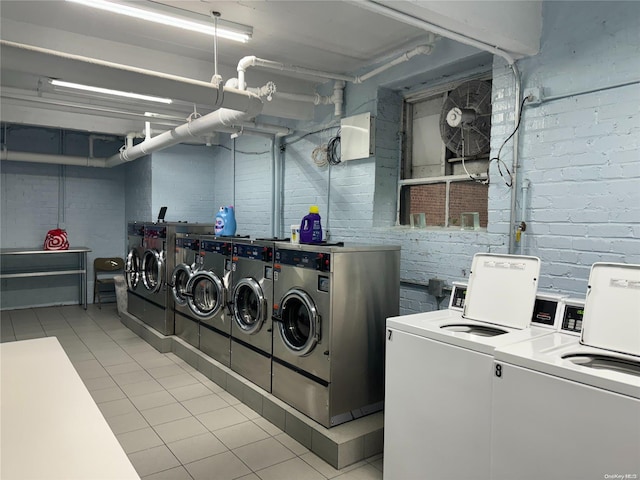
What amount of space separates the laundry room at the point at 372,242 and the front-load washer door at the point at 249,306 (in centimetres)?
2

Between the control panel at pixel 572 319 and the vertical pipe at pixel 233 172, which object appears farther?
the vertical pipe at pixel 233 172

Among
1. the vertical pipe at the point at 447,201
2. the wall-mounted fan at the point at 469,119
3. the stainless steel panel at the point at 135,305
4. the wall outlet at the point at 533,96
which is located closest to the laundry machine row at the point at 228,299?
the stainless steel panel at the point at 135,305

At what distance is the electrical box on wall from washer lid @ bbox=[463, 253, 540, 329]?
178 centimetres

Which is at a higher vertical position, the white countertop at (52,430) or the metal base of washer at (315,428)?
the white countertop at (52,430)

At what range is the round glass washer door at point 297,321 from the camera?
3180 millimetres

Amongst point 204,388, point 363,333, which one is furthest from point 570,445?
point 204,388

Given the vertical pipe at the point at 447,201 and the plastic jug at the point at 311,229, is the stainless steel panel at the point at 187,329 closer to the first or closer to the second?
the plastic jug at the point at 311,229

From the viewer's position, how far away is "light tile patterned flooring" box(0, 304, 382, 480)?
9.29ft

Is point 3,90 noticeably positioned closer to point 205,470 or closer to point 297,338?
point 297,338

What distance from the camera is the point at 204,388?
4.18m

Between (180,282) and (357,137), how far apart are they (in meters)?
2.70

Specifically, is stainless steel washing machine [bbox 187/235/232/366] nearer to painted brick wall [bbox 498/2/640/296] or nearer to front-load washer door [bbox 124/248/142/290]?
front-load washer door [bbox 124/248/142/290]

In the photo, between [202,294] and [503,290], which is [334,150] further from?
[503,290]

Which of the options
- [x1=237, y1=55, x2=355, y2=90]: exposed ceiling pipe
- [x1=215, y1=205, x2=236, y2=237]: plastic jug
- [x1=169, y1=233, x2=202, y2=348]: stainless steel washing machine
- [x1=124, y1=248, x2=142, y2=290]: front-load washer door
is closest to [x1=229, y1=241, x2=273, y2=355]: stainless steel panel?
[x1=215, y1=205, x2=236, y2=237]: plastic jug
